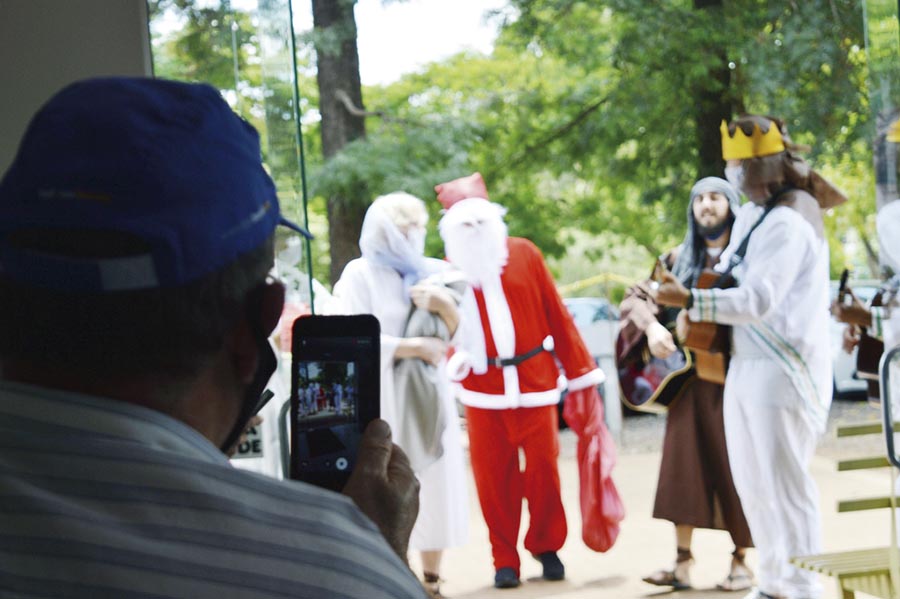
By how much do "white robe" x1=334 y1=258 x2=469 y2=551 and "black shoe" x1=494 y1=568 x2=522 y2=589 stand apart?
288 millimetres

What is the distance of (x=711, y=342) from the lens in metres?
3.64

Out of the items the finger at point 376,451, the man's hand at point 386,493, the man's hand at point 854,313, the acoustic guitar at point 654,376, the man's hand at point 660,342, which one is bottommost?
the acoustic guitar at point 654,376

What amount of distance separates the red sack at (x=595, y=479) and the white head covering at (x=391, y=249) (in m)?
0.75

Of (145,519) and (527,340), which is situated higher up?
(145,519)

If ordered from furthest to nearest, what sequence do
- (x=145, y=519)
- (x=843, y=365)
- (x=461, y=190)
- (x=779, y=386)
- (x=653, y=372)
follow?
(x=843, y=365) → (x=461, y=190) → (x=653, y=372) → (x=779, y=386) → (x=145, y=519)

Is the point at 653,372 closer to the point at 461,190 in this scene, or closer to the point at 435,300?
the point at 435,300

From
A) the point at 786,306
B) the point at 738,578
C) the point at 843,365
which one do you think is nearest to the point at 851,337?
the point at 786,306

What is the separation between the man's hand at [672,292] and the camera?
3574mm

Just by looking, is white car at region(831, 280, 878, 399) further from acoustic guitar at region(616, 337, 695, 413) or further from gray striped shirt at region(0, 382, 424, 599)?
gray striped shirt at region(0, 382, 424, 599)

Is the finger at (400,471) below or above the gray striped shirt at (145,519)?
below

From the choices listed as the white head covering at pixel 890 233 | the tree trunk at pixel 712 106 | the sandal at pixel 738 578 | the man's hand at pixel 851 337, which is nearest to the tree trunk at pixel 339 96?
the tree trunk at pixel 712 106

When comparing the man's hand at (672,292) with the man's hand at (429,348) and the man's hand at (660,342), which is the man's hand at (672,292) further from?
the man's hand at (429,348)

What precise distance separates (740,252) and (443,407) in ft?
3.57

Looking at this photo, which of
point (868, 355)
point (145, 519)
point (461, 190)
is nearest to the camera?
point (145, 519)
